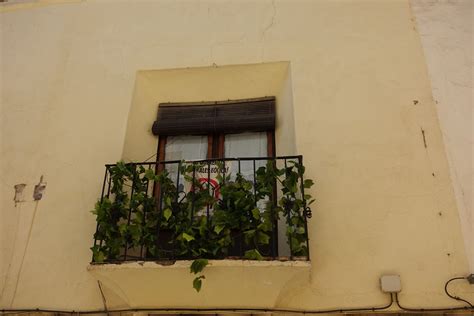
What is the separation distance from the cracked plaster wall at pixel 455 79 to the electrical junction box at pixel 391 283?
2.11 ft

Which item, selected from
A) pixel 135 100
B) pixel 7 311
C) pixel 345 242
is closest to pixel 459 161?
pixel 345 242

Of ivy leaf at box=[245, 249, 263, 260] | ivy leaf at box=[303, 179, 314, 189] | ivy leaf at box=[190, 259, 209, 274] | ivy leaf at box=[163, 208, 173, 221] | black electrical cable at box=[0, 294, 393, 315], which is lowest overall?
black electrical cable at box=[0, 294, 393, 315]

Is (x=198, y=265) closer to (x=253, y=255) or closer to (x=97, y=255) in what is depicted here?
(x=253, y=255)

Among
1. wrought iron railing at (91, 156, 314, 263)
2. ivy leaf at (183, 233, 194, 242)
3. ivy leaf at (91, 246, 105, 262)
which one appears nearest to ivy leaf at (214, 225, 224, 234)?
wrought iron railing at (91, 156, 314, 263)

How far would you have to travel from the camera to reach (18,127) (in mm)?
4375

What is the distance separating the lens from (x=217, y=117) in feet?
14.5

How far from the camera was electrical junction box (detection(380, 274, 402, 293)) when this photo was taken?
302 centimetres

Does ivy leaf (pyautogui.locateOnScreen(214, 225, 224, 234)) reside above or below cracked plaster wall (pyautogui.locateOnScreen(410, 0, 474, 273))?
below

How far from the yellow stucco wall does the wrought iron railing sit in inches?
8.4

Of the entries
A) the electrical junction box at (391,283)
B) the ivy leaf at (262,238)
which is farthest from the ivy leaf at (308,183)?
the electrical junction box at (391,283)

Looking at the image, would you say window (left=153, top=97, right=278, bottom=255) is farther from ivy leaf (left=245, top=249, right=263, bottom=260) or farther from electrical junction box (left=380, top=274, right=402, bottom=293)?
electrical junction box (left=380, top=274, right=402, bottom=293)

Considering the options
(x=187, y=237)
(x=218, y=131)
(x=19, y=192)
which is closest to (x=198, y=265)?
(x=187, y=237)

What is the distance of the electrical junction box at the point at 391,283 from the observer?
302cm

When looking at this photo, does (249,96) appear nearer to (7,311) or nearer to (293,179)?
(293,179)
